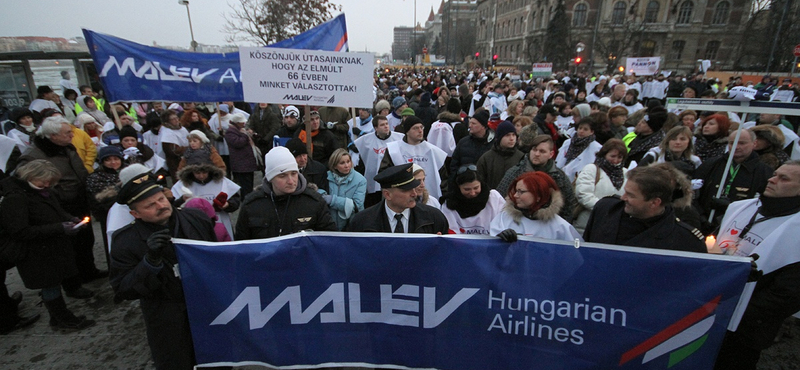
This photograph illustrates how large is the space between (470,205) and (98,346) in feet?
12.4

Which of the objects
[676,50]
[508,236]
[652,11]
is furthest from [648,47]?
[508,236]

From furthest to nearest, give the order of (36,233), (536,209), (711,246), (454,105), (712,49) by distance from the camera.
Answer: (712,49) < (454,105) < (36,233) < (536,209) < (711,246)

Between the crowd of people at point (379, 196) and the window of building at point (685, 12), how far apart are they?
213ft

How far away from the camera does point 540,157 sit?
3.76 metres

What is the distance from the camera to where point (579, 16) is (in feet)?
201

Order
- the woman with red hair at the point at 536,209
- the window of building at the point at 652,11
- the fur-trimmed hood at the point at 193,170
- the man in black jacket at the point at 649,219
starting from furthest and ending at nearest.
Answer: the window of building at the point at 652,11 < the fur-trimmed hood at the point at 193,170 < the woman with red hair at the point at 536,209 < the man in black jacket at the point at 649,219

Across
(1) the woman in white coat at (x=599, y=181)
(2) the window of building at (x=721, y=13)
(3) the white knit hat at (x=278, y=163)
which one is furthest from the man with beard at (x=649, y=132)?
(2) the window of building at (x=721, y=13)

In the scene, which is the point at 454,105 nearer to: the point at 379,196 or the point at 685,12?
the point at 379,196

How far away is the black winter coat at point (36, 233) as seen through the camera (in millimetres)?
3311

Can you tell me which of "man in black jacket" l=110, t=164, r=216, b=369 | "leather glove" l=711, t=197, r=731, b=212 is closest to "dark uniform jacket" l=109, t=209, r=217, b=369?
"man in black jacket" l=110, t=164, r=216, b=369

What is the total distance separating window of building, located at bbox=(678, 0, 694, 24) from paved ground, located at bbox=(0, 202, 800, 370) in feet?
226

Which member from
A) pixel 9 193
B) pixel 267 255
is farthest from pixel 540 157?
pixel 9 193

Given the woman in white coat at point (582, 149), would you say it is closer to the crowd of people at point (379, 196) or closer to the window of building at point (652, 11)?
the crowd of people at point (379, 196)

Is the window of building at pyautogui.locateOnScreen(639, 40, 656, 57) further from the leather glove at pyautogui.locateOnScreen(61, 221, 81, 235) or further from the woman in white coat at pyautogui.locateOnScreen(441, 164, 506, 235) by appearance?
the leather glove at pyautogui.locateOnScreen(61, 221, 81, 235)
